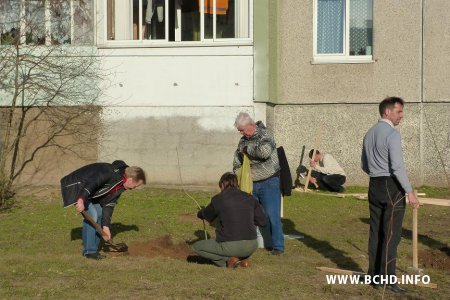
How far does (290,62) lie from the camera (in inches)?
725

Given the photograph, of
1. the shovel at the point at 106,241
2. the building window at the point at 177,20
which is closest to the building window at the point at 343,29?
the building window at the point at 177,20

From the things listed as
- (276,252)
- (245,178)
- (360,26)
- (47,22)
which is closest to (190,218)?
(276,252)

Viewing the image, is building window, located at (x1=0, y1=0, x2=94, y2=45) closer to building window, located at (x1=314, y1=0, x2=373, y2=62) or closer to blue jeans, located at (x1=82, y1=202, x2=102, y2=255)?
building window, located at (x1=314, y1=0, x2=373, y2=62)

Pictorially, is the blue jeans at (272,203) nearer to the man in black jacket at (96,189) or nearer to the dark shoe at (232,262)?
the dark shoe at (232,262)

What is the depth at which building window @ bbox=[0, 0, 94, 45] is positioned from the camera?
17500mm

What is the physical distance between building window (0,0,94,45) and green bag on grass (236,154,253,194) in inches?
314

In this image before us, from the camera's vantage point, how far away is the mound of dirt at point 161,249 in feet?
35.1

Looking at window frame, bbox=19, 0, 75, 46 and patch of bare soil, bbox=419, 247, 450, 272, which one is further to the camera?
window frame, bbox=19, 0, 75, 46

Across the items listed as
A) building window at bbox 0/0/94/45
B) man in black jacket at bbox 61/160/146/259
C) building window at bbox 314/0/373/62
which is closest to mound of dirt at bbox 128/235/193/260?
man in black jacket at bbox 61/160/146/259

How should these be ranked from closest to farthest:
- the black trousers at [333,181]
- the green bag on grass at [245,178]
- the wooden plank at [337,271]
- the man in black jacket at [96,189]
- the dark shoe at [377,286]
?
the dark shoe at [377,286] → the wooden plank at [337,271] → the man in black jacket at [96,189] → the green bag on grass at [245,178] → the black trousers at [333,181]

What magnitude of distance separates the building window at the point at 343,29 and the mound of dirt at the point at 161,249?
8.35 meters

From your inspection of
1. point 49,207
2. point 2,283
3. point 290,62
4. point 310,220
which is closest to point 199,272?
point 2,283

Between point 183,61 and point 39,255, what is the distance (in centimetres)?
743

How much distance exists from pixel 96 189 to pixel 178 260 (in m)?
1.30
